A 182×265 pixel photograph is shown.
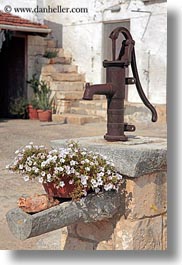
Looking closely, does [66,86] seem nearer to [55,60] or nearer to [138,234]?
[55,60]

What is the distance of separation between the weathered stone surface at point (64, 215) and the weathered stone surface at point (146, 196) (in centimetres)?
Result: 4

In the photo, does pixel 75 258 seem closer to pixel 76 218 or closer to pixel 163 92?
pixel 76 218

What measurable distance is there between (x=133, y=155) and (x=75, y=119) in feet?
15.5

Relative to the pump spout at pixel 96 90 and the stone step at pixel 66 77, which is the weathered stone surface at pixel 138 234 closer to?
the pump spout at pixel 96 90

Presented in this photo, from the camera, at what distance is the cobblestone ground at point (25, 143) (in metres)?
1.73

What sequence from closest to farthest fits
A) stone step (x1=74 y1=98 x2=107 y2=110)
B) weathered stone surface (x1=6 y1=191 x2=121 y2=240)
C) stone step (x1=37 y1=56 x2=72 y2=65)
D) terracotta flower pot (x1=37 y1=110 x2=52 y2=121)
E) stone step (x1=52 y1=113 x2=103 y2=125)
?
weathered stone surface (x1=6 y1=191 x2=121 y2=240) → stone step (x1=52 y1=113 x2=103 y2=125) → stone step (x1=74 y1=98 x2=107 y2=110) → terracotta flower pot (x1=37 y1=110 x2=52 y2=121) → stone step (x1=37 y1=56 x2=72 y2=65)

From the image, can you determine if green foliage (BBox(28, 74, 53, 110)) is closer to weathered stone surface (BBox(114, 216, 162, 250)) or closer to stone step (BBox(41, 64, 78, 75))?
stone step (BBox(41, 64, 78, 75))

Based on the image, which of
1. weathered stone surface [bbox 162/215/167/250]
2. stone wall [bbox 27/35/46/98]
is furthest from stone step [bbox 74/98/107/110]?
weathered stone surface [bbox 162/215/167/250]

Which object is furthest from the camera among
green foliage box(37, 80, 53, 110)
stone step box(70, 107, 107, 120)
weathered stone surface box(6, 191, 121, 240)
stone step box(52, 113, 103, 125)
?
green foliage box(37, 80, 53, 110)

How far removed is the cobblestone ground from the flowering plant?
0.38 m

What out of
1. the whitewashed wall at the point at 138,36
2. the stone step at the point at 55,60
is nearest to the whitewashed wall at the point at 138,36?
the whitewashed wall at the point at 138,36

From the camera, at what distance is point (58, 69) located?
6883mm

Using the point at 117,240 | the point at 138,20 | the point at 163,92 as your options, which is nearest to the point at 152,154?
the point at 117,240

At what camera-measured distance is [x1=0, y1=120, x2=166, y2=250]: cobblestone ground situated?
173cm
